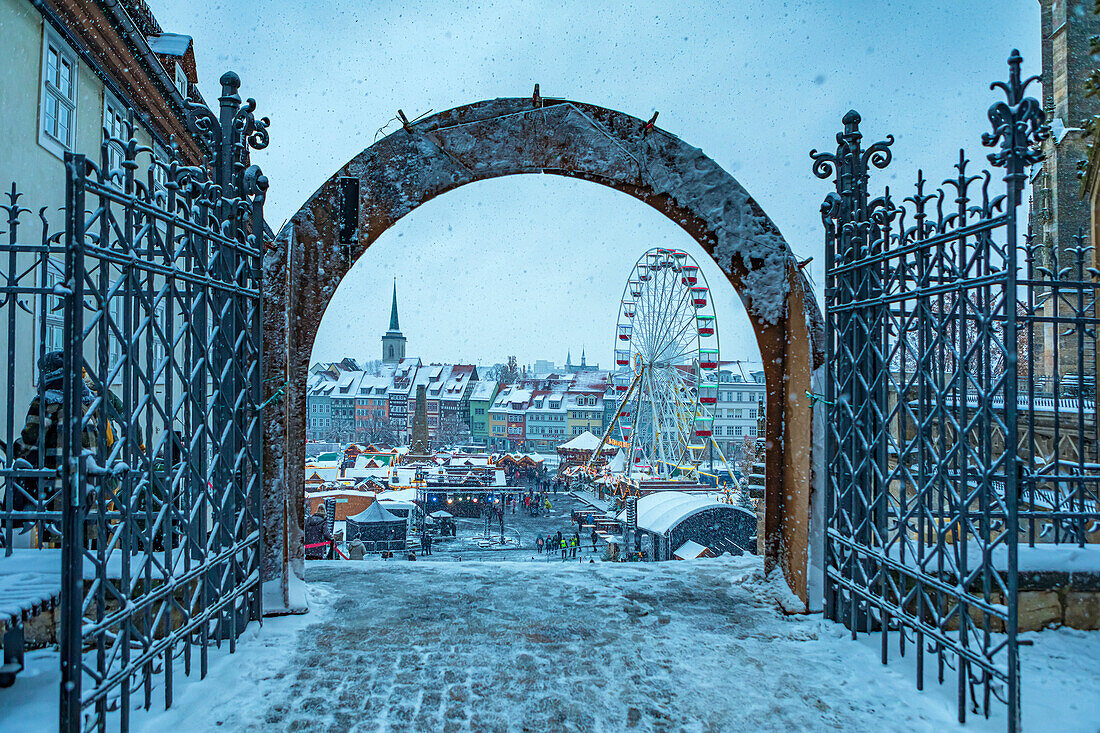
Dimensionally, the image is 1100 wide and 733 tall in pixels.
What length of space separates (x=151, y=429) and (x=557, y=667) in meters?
2.09

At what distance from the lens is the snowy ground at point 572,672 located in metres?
2.67

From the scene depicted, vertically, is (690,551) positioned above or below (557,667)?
below

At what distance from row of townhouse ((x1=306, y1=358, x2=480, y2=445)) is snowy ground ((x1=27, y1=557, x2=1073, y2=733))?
52.8 m

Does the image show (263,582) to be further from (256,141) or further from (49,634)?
(256,141)

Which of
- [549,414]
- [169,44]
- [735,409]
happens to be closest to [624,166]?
[169,44]

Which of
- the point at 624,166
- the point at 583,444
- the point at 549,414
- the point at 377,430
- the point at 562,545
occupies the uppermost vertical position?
the point at 624,166

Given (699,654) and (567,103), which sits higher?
(567,103)

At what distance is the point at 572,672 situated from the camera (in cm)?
312

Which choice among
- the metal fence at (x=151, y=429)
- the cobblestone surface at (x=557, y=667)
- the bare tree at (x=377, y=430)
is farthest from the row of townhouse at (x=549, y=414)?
the metal fence at (x=151, y=429)

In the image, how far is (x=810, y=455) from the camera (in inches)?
159

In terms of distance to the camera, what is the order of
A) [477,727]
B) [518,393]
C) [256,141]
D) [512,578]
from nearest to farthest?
[477,727]
[256,141]
[512,578]
[518,393]

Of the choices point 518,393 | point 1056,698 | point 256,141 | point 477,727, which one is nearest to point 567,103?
point 256,141

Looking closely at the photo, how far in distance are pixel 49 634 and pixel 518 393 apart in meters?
52.5

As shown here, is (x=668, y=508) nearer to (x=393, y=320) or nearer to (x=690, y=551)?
(x=690, y=551)
